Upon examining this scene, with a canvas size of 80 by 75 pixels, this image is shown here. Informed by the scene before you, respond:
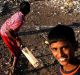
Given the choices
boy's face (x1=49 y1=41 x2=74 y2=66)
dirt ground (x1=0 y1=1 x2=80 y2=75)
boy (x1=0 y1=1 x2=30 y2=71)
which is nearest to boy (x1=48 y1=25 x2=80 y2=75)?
boy's face (x1=49 y1=41 x2=74 y2=66)

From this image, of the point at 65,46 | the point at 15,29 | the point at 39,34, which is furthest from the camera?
the point at 39,34

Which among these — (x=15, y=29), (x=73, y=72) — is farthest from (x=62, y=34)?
(x=15, y=29)

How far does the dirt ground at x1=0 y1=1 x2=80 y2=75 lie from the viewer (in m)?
5.75

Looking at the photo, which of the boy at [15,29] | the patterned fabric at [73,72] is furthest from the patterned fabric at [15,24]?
the patterned fabric at [73,72]

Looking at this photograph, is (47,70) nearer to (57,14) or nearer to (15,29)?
(15,29)

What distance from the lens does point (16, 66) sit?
226 inches

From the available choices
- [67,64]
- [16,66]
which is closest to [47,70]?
[16,66]

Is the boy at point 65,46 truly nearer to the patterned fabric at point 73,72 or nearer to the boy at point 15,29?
the patterned fabric at point 73,72

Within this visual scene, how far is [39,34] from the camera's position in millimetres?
7020

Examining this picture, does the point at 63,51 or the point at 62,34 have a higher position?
the point at 62,34

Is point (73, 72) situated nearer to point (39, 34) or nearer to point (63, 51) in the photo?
point (63, 51)

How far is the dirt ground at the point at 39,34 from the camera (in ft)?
18.9

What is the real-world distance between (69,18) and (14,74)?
277 centimetres

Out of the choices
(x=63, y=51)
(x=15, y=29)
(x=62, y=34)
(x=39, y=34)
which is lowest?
(x=39, y=34)
